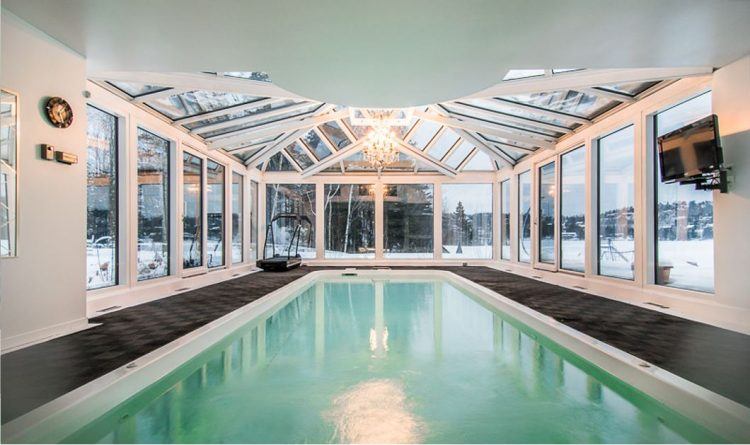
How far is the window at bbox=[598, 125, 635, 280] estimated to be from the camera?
569 centimetres

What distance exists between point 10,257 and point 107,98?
2551 mm

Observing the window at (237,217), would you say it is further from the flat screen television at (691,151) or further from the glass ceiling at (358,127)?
the flat screen television at (691,151)

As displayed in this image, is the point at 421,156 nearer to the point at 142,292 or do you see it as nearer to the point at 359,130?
the point at 359,130

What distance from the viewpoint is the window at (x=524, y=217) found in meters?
9.27

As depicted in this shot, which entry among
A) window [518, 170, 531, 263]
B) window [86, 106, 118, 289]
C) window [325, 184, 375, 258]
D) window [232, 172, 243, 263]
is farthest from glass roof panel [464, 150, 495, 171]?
window [86, 106, 118, 289]

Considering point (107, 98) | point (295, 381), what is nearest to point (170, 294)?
point (107, 98)

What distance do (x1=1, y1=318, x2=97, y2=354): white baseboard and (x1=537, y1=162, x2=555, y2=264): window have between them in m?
7.78

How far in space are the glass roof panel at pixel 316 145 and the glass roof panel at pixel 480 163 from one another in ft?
13.1

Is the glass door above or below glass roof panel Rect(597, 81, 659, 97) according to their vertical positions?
below

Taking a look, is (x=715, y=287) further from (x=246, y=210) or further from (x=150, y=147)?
(x=246, y=210)

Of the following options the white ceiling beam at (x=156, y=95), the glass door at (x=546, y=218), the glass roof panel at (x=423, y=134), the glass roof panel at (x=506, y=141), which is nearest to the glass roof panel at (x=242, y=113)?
the white ceiling beam at (x=156, y=95)

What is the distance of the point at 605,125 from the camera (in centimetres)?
605

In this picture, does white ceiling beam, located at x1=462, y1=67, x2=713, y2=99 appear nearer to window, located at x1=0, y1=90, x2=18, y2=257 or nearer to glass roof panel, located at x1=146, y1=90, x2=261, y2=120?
glass roof panel, located at x1=146, y1=90, x2=261, y2=120

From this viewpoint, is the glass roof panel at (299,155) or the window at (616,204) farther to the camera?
the glass roof panel at (299,155)
